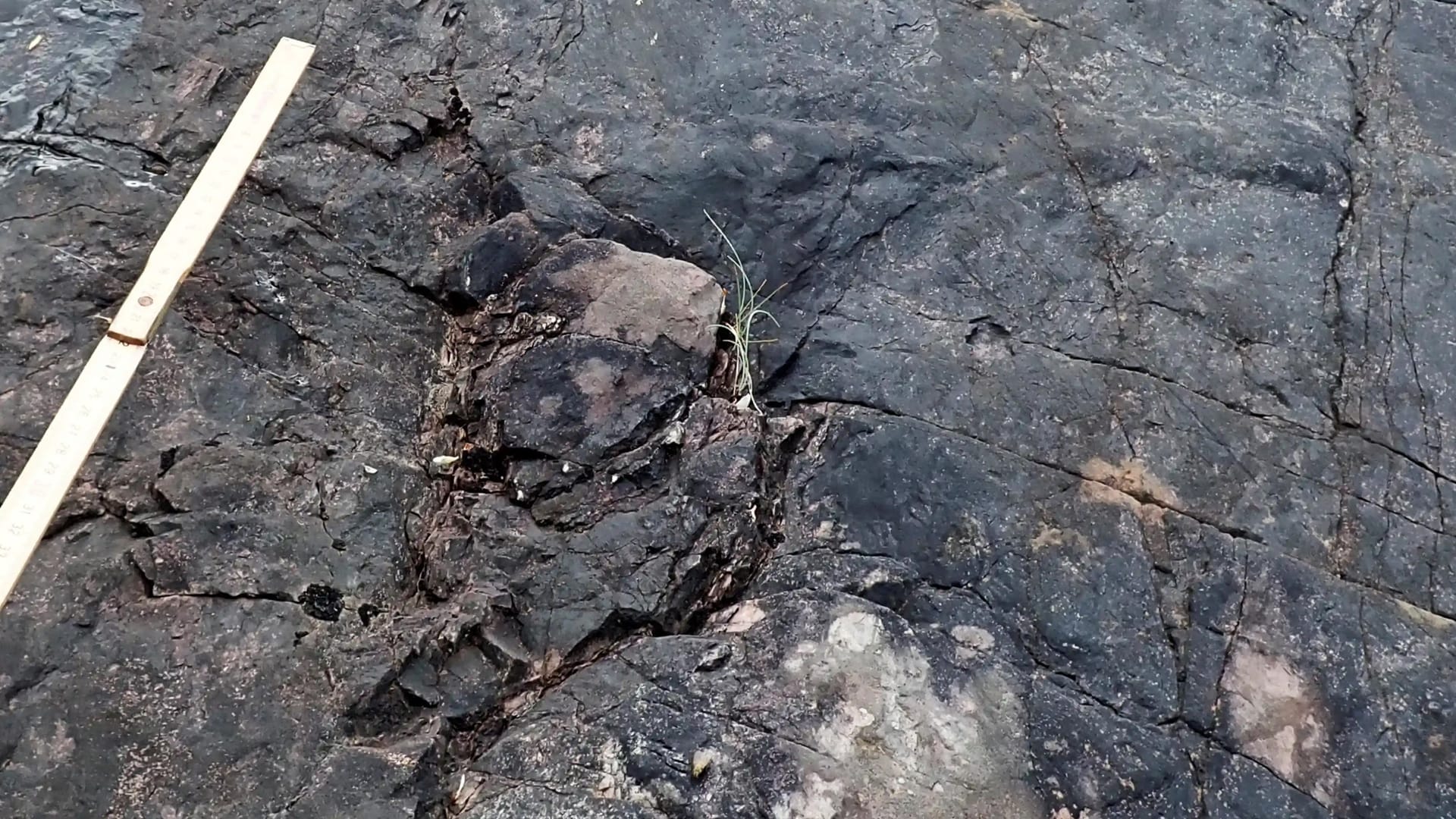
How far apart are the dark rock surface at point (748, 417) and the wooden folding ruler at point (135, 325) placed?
4 centimetres

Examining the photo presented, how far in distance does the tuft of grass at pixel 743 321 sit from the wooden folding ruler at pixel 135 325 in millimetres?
1208

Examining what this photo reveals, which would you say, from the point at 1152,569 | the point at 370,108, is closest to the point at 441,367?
the point at 370,108

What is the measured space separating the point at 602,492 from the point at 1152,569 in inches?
49.8

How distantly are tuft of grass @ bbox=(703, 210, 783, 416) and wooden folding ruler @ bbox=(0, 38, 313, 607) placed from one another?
1208 mm

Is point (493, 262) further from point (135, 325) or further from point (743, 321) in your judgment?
point (135, 325)

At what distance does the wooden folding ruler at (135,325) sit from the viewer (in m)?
2.42

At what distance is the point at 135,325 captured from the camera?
270 centimetres

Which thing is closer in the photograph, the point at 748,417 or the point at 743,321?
the point at 748,417

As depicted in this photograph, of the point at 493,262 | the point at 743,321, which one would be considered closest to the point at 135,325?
the point at 493,262

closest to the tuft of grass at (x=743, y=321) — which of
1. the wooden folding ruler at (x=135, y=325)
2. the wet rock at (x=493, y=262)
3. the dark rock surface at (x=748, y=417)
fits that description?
the dark rock surface at (x=748, y=417)

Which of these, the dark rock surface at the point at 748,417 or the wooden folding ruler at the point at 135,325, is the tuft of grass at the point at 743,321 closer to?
the dark rock surface at the point at 748,417

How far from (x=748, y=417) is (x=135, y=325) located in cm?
143

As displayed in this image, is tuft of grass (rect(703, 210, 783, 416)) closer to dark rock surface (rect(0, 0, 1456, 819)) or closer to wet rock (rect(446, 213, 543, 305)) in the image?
dark rock surface (rect(0, 0, 1456, 819))

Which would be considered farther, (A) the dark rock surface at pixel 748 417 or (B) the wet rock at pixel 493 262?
(B) the wet rock at pixel 493 262
